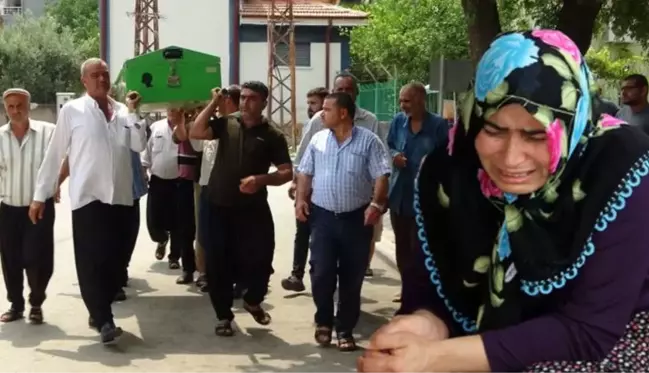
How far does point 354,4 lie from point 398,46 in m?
11.8

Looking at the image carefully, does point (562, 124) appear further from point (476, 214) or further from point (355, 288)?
point (355, 288)

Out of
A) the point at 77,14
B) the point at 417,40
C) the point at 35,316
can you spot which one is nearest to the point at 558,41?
the point at 35,316

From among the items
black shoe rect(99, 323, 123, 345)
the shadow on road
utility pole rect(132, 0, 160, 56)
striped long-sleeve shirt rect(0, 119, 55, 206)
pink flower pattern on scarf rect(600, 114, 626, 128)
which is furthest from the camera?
utility pole rect(132, 0, 160, 56)

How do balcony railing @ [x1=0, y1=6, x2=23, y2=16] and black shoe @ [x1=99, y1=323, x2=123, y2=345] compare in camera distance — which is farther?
balcony railing @ [x1=0, y1=6, x2=23, y2=16]

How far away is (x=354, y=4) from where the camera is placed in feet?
149

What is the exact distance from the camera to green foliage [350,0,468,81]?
31.3 meters

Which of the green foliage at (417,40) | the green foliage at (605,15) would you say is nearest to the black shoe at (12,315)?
the green foliage at (605,15)

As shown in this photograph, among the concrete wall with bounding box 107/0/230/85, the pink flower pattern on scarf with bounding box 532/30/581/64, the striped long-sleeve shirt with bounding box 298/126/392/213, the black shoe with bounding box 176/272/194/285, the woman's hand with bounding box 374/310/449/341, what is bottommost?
the black shoe with bounding box 176/272/194/285

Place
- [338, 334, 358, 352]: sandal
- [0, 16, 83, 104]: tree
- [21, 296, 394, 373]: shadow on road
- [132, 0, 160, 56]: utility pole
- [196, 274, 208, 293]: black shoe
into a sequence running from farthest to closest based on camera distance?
[0, 16, 83, 104]: tree < [132, 0, 160, 56]: utility pole < [196, 274, 208, 293]: black shoe < [338, 334, 358, 352]: sandal < [21, 296, 394, 373]: shadow on road

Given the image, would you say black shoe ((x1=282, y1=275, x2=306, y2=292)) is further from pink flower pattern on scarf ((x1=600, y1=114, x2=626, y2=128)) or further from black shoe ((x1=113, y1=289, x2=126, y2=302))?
pink flower pattern on scarf ((x1=600, y1=114, x2=626, y2=128))

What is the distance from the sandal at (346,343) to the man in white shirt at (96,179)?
1.70 metres

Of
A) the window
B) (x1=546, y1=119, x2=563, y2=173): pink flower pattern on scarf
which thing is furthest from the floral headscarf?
the window

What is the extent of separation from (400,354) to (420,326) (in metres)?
0.18

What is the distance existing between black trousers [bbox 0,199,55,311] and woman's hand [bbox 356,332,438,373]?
6.29 meters
